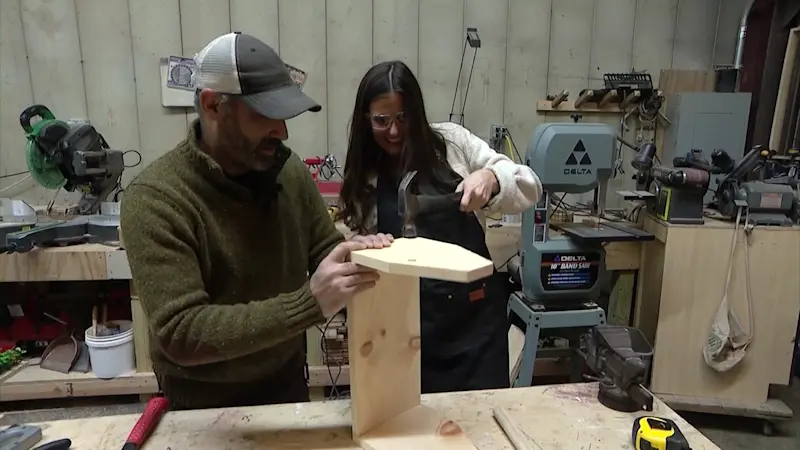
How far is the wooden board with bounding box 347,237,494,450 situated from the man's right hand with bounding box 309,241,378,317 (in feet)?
0.09

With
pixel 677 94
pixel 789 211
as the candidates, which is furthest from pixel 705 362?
pixel 677 94

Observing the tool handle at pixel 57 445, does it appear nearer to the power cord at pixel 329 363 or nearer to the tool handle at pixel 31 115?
the power cord at pixel 329 363

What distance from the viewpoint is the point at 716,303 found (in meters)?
2.24

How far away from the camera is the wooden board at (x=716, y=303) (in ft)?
7.17

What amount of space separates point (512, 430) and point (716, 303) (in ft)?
5.37

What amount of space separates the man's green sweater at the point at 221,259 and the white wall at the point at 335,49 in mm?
1590

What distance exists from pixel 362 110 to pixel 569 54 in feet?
5.81

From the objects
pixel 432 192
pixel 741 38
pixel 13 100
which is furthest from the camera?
pixel 741 38

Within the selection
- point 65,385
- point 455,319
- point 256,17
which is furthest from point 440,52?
point 65,385

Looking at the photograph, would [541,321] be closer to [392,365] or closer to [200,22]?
[392,365]

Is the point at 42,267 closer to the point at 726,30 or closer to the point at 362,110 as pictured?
the point at 362,110

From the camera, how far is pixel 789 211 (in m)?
2.17

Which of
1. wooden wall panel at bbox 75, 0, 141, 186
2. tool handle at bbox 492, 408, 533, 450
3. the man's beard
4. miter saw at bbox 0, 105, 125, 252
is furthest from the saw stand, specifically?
wooden wall panel at bbox 75, 0, 141, 186

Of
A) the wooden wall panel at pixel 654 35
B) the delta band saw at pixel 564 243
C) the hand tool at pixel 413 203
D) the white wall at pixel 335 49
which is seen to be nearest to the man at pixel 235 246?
the hand tool at pixel 413 203
